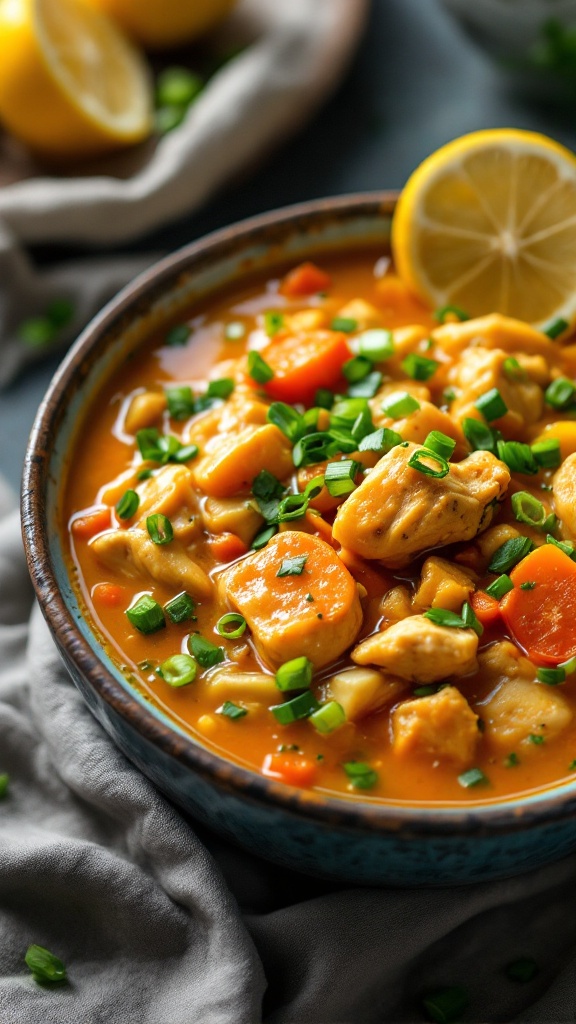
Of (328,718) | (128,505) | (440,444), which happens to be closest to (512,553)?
(440,444)

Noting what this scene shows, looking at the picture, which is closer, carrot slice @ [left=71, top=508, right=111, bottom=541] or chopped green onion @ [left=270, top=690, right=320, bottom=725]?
chopped green onion @ [left=270, top=690, right=320, bottom=725]

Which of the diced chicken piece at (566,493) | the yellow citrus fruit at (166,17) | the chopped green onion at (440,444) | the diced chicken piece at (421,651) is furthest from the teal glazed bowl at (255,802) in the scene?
the yellow citrus fruit at (166,17)

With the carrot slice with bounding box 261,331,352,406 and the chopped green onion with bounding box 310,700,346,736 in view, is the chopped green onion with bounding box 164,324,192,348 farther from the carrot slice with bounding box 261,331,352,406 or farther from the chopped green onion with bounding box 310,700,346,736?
the chopped green onion with bounding box 310,700,346,736

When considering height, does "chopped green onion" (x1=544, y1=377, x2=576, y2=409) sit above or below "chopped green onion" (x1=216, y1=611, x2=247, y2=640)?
below

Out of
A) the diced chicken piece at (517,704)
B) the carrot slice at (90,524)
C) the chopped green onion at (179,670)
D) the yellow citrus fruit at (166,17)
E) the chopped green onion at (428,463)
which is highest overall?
the yellow citrus fruit at (166,17)

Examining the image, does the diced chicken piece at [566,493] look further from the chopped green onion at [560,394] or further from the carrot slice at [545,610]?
the chopped green onion at [560,394]

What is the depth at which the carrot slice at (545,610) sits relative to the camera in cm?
309

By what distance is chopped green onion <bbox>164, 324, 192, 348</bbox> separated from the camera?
4074 mm

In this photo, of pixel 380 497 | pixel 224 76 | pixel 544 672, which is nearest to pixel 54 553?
pixel 380 497

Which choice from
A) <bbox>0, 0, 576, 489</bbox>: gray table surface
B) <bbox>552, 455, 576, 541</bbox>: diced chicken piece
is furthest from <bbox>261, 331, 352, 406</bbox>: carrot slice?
<bbox>0, 0, 576, 489</bbox>: gray table surface

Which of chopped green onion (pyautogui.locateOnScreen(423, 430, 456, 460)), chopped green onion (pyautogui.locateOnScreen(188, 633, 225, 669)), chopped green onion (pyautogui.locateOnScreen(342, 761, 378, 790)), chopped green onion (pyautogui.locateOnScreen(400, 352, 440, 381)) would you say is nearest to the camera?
chopped green onion (pyautogui.locateOnScreen(342, 761, 378, 790))

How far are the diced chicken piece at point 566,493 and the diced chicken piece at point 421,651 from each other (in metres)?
0.54

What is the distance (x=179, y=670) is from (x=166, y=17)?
372 centimetres

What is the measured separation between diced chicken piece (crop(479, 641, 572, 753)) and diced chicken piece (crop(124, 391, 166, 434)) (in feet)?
4.78
